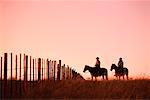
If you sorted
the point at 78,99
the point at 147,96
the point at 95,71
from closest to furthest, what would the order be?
the point at 78,99
the point at 147,96
the point at 95,71

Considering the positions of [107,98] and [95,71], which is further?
[95,71]

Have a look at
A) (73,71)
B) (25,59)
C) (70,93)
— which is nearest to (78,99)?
(70,93)

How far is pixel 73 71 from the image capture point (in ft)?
158

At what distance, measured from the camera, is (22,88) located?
14.7 metres

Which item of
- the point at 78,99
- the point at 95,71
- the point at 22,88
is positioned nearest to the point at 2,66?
the point at 22,88

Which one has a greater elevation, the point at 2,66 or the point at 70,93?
the point at 2,66

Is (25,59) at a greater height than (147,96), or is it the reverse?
(25,59)

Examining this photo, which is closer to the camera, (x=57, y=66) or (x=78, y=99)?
(x=78, y=99)

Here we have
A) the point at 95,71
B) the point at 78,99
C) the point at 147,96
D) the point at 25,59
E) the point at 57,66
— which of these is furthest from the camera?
the point at 57,66

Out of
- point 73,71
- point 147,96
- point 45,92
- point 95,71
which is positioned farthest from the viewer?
point 73,71

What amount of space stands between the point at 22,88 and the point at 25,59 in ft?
4.56

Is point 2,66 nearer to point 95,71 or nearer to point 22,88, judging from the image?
point 22,88

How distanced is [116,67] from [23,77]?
40.8 feet

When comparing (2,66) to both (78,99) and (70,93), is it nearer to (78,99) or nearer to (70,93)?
(70,93)
